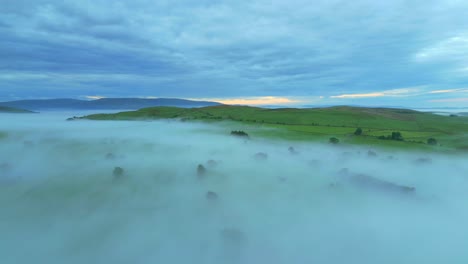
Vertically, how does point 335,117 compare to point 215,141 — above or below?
above

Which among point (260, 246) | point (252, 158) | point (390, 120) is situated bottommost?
point (260, 246)

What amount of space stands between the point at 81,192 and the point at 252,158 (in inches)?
854

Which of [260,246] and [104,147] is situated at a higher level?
[104,147]

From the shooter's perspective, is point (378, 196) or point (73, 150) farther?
point (73, 150)

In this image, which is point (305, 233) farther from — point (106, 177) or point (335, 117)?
point (335, 117)

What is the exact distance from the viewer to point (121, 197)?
24203mm

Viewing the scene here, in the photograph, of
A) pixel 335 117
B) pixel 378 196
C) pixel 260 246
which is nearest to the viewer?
pixel 260 246

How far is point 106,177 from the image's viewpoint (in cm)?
2933

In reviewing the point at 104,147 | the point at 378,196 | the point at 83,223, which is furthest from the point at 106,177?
the point at 378,196

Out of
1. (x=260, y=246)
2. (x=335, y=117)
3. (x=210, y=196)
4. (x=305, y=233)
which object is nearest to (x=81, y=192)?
(x=210, y=196)

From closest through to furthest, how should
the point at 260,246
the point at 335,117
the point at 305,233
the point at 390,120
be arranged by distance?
the point at 260,246 < the point at 305,233 < the point at 390,120 < the point at 335,117

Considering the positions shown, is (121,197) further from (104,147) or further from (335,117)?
(335,117)

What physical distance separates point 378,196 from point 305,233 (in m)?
11.9

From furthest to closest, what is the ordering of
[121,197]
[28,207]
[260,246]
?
[121,197]
[28,207]
[260,246]
